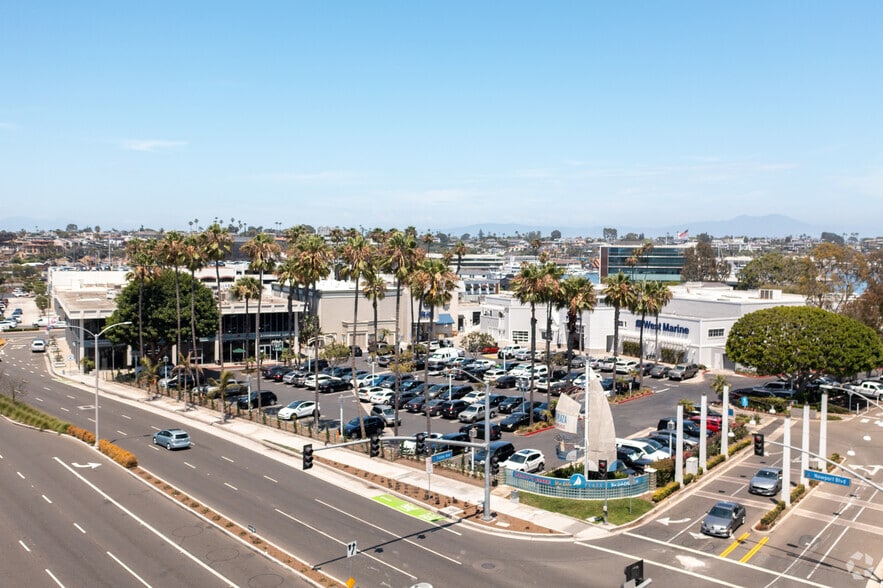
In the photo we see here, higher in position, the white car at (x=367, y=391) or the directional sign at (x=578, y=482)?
the directional sign at (x=578, y=482)

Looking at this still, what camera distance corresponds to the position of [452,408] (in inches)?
2426

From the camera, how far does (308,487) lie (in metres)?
42.4

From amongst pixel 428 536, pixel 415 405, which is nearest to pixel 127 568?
pixel 428 536

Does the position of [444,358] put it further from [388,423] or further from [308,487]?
[308,487]

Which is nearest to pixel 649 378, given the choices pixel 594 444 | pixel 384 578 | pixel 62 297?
pixel 594 444

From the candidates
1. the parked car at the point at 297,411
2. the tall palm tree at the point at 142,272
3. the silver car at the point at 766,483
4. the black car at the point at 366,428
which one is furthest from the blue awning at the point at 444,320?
the silver car at the point at 766,483

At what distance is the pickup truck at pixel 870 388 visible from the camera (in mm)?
67500

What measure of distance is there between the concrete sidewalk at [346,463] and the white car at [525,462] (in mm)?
2267

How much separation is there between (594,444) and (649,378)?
40.8 m

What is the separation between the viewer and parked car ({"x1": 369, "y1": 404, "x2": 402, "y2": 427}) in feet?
192

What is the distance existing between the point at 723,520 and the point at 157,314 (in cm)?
6323

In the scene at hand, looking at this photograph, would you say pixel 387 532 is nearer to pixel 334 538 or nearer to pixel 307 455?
pixel 334 538

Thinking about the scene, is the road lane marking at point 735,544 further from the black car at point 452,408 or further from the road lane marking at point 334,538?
the black car at point 452,408

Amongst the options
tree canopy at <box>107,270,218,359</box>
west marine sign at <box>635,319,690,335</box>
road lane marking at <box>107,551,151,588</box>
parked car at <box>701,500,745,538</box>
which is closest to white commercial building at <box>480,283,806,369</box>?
west marine sign at <box>635,319,690,335</box>
